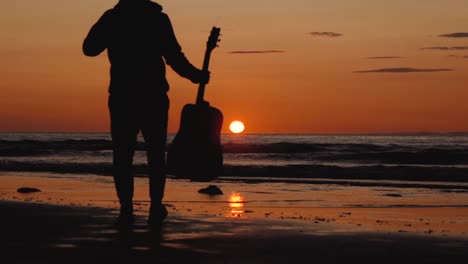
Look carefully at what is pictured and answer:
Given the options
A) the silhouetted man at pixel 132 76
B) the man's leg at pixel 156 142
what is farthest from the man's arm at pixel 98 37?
the man's leg at pixel 156 142

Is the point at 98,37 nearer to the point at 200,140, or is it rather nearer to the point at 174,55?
the point at 174,55

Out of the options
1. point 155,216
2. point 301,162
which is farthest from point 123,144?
point 301,162

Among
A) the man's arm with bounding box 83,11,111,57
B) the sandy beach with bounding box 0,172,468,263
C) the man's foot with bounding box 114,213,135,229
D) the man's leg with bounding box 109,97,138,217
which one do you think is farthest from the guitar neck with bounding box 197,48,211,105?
the man's foot with bounding box 114,213,135,229

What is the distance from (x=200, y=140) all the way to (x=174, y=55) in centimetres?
83

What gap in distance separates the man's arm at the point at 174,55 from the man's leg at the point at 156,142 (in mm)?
302

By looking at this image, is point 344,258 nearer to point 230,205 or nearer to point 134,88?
point 134,88

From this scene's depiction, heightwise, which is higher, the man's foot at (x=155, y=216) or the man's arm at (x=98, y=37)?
the man's arm at (x=98, y=37)

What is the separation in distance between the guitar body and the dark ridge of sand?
48 centimetres

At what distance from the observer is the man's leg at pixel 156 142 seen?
6766mm

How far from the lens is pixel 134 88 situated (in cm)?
674

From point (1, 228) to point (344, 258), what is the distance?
9.88ft

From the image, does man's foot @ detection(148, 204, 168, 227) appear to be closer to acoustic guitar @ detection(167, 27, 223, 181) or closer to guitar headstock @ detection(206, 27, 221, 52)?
acoustic guitar @ detection(167, 27, 223, 181)

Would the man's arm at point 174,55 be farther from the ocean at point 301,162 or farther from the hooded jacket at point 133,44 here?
the ocean at point 301,162

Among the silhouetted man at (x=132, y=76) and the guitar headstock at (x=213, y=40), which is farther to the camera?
the guitar headstock at (x=213, y=40)
